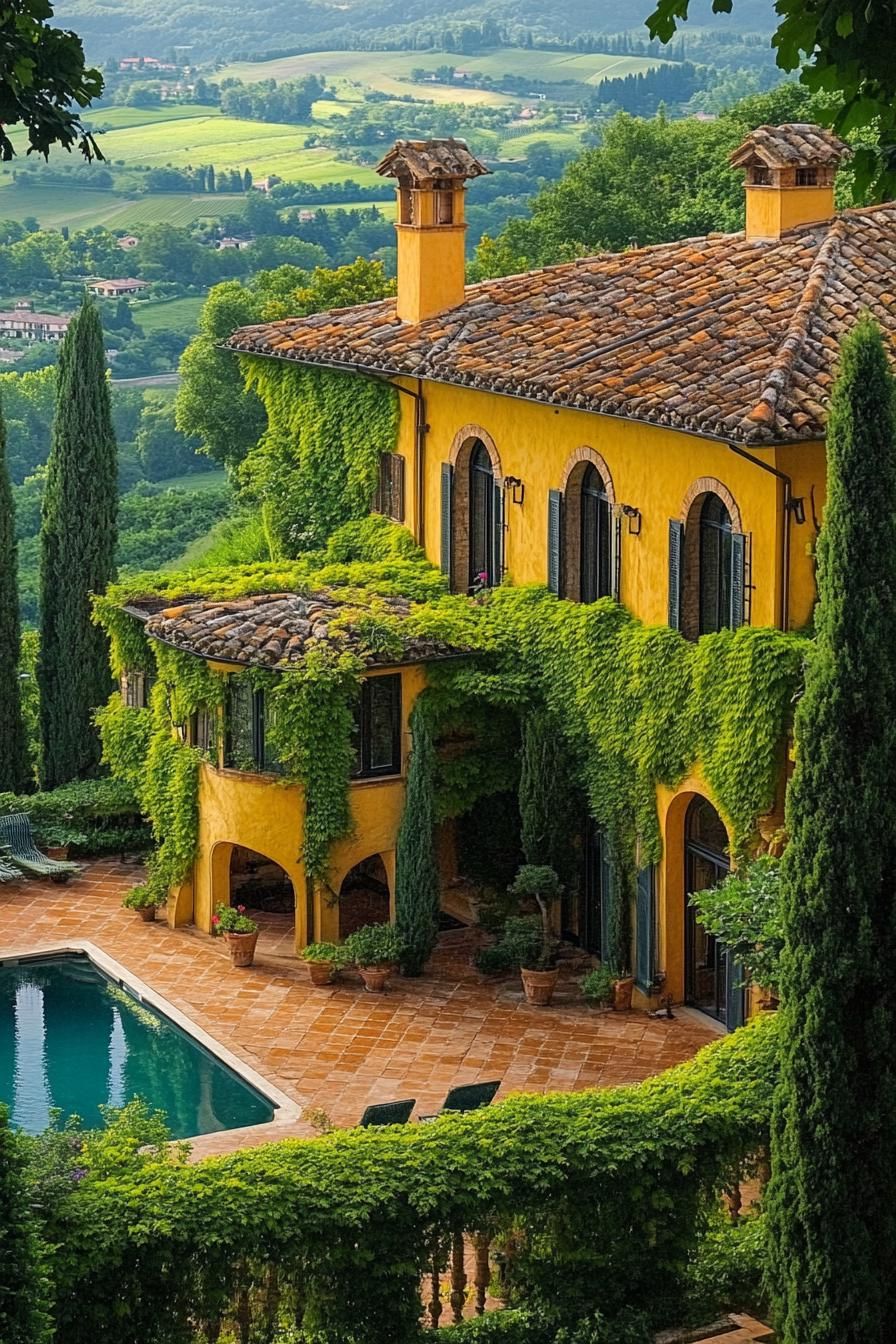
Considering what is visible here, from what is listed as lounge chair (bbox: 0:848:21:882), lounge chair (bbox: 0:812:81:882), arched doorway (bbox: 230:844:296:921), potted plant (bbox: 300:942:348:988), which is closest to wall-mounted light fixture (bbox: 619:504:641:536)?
potted plant (bbox: 300:942:348:988)

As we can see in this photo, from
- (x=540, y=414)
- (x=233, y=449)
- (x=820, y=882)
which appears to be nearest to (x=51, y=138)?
(x=820, y=882)

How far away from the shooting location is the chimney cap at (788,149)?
26906 mm

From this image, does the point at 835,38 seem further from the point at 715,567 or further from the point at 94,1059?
the point at 94,1059

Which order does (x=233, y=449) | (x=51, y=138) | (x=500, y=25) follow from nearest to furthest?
(x=51, y=138), (x=233, y=449), (x=500, y=25)

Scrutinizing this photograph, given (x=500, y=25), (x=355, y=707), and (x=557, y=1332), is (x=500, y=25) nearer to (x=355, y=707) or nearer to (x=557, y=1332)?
(x=355, y=707)

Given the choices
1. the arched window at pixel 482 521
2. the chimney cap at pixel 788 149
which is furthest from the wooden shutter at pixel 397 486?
the chimney cap at pixel 788 149

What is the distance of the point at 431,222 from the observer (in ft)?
96.0

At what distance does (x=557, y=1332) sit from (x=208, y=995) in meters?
9.73

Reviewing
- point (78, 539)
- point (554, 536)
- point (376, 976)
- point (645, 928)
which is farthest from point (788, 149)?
point (78, 539)

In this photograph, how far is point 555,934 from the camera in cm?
2739

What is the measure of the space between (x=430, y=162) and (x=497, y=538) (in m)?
4.76

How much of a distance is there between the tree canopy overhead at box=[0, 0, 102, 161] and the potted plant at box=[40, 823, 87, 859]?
16805 mm

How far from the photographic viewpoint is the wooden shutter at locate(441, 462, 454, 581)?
28297mm

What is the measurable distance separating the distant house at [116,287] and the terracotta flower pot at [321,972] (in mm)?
51951
